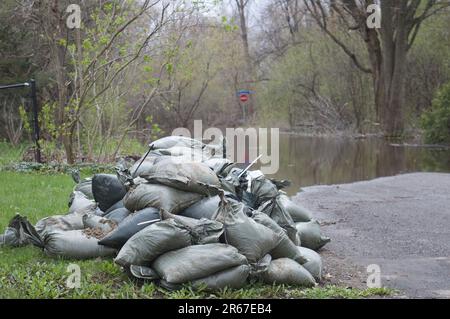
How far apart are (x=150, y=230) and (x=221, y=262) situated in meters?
0.55

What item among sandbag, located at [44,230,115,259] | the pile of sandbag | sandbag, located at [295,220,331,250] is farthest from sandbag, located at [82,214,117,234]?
sandbag, located at [295,220,331,250]

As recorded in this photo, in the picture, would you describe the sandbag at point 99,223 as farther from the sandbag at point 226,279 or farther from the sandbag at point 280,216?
the sandbag at point 280,216

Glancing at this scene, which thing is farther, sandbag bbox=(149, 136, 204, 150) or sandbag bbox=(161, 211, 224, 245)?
sandbag bbox=(149, 136, 204, 150)

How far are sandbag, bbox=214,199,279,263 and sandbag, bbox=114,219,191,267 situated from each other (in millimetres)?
372

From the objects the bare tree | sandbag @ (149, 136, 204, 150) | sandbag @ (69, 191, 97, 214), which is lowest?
sandbag @ (69, 191, 97, 214)

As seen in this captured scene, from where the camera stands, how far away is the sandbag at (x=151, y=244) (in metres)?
4.18

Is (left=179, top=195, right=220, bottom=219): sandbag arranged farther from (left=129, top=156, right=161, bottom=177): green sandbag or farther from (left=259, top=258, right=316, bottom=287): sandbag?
(left=129, top=156, right=161, bottom=177): green sandbag

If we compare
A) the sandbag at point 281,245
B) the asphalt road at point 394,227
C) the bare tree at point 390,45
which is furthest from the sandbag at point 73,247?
the bare tree at point 390,45

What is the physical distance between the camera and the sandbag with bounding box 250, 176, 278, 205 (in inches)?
218

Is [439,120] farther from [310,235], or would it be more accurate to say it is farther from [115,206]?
[115,206]

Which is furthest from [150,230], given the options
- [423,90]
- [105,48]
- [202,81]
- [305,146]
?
[202,81]

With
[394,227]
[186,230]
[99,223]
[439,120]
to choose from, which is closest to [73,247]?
[99,223]

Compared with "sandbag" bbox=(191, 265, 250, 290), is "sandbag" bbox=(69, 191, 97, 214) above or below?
above

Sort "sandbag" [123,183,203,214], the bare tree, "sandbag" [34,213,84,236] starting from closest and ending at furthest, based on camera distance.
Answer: "sandbag" [123,183,203,214] < "sandbag" [34,213,84,236] < the bare tree
